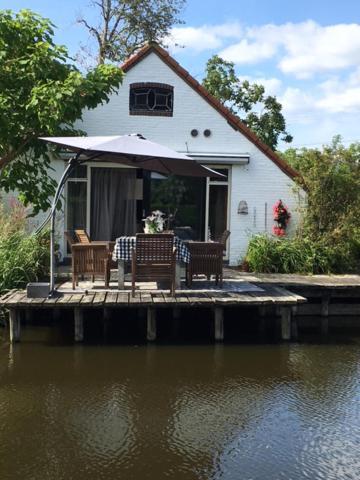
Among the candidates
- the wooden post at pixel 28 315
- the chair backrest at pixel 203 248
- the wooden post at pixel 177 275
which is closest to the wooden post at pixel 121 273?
the wooden post at pixel 177 275

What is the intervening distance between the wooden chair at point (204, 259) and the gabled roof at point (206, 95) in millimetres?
4601

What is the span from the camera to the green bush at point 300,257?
12.2 metres

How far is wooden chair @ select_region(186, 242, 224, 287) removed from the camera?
9.44m

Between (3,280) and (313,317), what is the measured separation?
570cm

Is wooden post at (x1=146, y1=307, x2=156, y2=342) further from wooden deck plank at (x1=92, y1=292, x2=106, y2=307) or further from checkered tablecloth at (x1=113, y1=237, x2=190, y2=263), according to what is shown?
checkered tablecloth at (x1=113, y1=237, x2=190, y2=263)

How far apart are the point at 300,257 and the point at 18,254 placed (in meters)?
6.04

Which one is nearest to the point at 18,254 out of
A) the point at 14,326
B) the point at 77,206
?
the point at 14,326

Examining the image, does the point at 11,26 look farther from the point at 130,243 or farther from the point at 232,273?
the point at 232,273

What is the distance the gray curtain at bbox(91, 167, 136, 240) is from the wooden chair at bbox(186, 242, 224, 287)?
4.32 meters

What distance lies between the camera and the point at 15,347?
774cm

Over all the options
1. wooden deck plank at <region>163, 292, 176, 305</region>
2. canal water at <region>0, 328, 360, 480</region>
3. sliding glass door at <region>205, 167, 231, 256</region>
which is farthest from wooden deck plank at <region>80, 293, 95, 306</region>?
sliding glass door at <region>205, 167, 231, 256</region>

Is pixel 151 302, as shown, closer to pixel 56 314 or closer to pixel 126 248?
pixel 126 248

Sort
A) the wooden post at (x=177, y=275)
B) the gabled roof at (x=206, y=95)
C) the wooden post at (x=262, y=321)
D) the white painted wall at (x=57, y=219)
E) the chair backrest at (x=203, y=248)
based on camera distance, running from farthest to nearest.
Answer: the gabled roof at (x=206, y=95) < the white painted wall at (x=57, y=219) < the chair backrest at (x=203, y=248) < the wooden post at (x=262, y=321) < the wooden post at (x=177, y=275)

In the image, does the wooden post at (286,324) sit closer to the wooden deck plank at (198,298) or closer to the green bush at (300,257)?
the wooden deck plank at (198,298)
